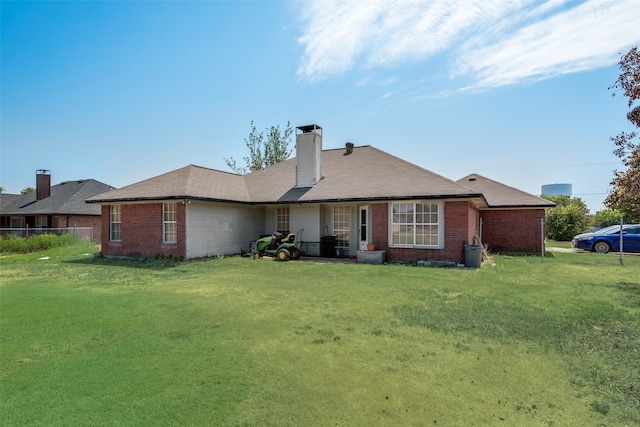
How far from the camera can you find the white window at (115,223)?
16.9 meters

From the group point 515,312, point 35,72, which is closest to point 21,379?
point 515,312

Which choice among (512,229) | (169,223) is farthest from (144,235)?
(512,229)

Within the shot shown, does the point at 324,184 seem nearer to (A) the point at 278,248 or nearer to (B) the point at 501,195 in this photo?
(A) the point at 278,248

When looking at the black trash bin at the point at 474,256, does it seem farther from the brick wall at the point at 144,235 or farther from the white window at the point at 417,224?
the brick wall at the point at 144,235

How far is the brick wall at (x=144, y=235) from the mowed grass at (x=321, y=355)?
5879 mm

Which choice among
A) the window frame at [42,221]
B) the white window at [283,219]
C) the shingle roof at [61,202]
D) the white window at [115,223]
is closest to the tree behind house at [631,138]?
the white window at [283,219]

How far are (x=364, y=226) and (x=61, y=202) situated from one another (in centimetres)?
2464

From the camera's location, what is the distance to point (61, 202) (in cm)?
2759

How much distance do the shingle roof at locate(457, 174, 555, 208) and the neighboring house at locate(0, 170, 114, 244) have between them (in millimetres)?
26993

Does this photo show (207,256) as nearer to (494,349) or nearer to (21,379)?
(21,379)

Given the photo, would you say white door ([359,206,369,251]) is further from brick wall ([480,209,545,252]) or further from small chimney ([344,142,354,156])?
brick wall ([480,209,545,252])

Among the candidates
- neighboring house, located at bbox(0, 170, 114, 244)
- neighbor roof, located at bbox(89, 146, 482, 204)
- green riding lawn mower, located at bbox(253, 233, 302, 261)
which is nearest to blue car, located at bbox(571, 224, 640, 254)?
neighbor roof, located at bbox(89, 146, 482, 204)

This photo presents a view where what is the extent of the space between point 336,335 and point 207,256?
1174 cm

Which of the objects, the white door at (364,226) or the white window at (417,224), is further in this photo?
the white door at (364,226)
